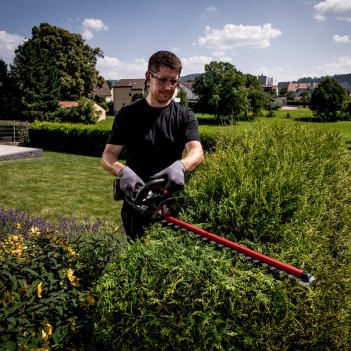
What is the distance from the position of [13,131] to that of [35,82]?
16.4 m

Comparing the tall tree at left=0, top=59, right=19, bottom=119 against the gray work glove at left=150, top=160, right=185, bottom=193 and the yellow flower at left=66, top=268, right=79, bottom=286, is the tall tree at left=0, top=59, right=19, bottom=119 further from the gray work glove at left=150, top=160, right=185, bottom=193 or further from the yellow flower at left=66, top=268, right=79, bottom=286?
the gray work glove at left=150, top=160, right=185, bottom=193

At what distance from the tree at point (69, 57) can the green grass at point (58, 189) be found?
3012 cm

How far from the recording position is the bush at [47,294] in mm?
2365

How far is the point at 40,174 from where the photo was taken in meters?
13.8

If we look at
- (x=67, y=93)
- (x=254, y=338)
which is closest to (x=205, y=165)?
(x=254, y=338)

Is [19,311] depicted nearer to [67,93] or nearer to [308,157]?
[308,157]

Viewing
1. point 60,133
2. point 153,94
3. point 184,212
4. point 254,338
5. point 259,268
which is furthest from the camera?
point 60,133

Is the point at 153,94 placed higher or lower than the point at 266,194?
higher

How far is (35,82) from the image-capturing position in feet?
120

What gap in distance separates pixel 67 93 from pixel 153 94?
4561 cm

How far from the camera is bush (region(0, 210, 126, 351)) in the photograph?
2.37m

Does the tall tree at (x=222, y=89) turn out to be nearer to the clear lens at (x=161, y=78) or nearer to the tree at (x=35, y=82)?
the tree at (x=35, y=82)

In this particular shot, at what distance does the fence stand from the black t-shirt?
72.9 ft

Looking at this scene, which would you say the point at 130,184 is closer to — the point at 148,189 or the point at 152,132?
the point at 148,189
